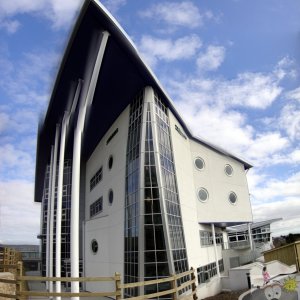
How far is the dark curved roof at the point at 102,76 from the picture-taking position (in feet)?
60.2

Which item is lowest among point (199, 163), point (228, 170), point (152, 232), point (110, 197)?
point (152, 232)

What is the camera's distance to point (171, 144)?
2500 centimetres

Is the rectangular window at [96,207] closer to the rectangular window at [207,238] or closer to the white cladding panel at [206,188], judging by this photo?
the white cladding panel at [206,188]

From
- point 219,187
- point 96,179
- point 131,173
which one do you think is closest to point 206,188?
point 219,187

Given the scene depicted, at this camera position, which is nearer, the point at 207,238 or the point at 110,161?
the point at 207,238

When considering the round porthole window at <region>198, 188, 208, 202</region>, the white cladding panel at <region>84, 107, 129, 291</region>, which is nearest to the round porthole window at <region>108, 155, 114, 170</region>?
the white cladding panel at <region>84, 107, 129, 291</region>

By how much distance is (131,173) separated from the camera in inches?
931

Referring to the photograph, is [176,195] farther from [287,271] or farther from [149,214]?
[287,271]

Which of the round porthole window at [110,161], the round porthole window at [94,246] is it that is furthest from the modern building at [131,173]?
the round porthole window at [94,246]

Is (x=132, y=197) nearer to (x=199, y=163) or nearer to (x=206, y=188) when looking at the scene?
(x=206, y=188)

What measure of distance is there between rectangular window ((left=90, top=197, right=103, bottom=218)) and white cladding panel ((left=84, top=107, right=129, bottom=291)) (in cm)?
45

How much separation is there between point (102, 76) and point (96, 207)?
14.3 meters

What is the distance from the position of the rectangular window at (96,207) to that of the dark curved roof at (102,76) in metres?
6.00

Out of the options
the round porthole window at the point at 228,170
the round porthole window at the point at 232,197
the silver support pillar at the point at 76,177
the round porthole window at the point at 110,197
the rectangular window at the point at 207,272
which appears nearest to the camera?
the silver support pillar at the point at 76,177
